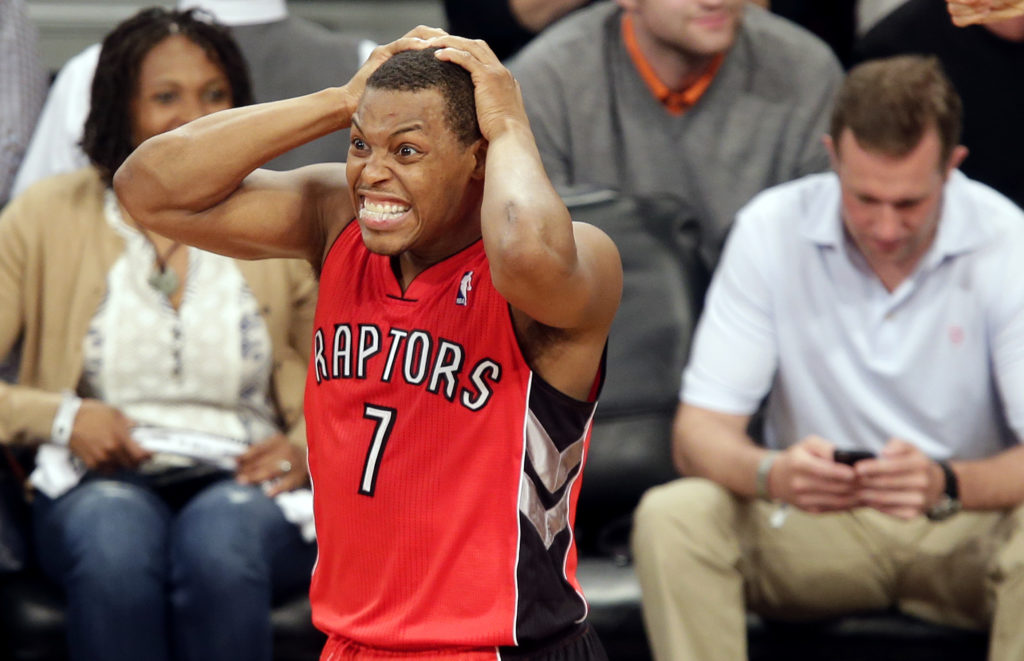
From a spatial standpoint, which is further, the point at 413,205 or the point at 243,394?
the point at 243,394

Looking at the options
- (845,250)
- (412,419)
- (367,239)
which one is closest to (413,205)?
(367,239)

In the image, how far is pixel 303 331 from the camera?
12.5ft

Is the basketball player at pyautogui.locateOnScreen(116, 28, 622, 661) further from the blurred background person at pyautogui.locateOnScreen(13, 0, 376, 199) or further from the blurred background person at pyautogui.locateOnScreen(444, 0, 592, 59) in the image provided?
the blurred background person at pyautogui.locateOnScreen(444, 0, 592, 59)

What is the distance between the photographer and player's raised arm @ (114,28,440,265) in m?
2.27

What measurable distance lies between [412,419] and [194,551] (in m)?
1.35

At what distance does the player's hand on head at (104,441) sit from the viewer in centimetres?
348

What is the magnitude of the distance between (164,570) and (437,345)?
4.81ft

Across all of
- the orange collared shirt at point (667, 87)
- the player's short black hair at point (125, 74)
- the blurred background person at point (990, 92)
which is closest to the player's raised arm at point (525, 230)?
the player's short black hair at point (125, 74)

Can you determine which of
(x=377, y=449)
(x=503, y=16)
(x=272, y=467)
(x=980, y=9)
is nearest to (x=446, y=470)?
(x=377, y=449)

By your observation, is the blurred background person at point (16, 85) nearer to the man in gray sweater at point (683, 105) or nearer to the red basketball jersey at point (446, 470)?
the man in gray sweater at point (683, 105)

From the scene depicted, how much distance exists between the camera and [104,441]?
348 cm

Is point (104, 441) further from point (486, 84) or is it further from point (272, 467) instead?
point (486, 84)

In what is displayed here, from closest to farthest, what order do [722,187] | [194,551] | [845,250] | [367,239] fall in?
[367,239], [194,551], [845,250], [722,187]

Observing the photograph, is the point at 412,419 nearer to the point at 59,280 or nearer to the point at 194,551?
the point at 194,551
